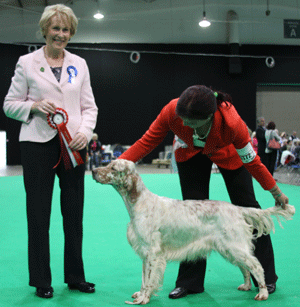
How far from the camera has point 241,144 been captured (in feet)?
7.11

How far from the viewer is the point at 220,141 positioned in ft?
7.16

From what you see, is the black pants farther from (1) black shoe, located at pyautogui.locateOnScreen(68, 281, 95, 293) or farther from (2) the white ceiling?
(1) black shoe, located at pyautogui.locateOnScreen(68, 281, 95, 293)

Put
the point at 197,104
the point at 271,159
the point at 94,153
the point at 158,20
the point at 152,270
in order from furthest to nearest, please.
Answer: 1. the point at 158,20
2. the point at 94,153
3. the point at 271,159
4. the point at 152,270
5. the point at 197,104

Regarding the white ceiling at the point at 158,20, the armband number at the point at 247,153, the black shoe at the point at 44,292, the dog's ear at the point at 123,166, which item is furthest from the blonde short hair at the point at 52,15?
the white ceiling at the point at 158,20

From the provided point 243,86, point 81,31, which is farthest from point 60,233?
point 243,86

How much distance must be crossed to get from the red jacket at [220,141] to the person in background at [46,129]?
0.40 metres

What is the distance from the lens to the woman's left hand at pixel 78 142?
2203 millimetres

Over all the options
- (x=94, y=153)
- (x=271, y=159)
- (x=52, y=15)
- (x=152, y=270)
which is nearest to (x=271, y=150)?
(x=271, y=159)

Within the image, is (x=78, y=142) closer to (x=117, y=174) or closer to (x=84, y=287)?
(x=117, y=174)

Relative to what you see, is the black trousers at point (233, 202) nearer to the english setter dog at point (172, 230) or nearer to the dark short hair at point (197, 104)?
the english setter dog at point (172, 230)

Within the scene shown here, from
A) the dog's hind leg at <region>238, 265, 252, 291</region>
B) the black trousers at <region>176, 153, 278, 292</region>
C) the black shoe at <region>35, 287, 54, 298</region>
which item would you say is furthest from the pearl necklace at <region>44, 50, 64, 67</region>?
the dog's hind leg at <region>238, 265, 252, 291</region>

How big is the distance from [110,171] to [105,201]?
391cm

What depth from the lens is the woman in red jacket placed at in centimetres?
213

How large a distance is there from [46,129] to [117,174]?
1.66ft
